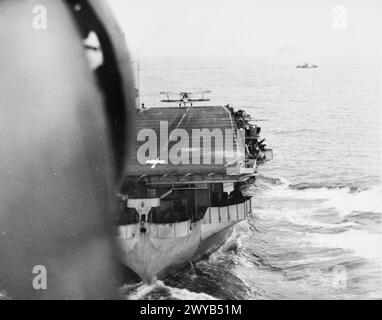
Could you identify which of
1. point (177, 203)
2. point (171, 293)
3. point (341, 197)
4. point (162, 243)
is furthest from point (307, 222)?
point (171, 293)

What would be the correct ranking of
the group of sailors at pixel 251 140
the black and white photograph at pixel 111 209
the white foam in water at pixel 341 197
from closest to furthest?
1. the black and white photograph at pixel 111 209
2. the white foam in water at pixel 341 197
3. the group of sailors at pixel 251 140

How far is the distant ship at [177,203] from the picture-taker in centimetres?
2016

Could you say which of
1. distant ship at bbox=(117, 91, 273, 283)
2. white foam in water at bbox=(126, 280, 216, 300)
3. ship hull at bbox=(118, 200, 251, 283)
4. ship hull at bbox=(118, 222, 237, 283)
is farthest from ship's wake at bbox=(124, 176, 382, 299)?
distant ship at bbox=(117, 91, 273, 283)

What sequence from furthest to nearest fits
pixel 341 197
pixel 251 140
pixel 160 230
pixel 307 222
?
1. pixel 251 140
2. pixel 341 197
3. pixel 307 222
4. pixel 160 230

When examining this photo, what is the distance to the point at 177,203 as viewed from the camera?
22750 mm

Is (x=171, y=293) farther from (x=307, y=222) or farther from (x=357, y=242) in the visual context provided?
(x=307, y=222)

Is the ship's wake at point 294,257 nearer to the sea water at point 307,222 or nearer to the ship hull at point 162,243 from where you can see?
the sea water at point 307,222

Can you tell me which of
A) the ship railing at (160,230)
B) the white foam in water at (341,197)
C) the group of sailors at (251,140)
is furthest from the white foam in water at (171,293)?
the white foam in water at (341,197)

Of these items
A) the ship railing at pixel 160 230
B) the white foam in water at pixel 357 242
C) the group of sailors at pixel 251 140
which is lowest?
the white foam in water at pixel 357 242

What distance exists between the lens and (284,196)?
33.2 metres

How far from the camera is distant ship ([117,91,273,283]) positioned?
20.2 m

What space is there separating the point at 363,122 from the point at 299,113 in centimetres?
870

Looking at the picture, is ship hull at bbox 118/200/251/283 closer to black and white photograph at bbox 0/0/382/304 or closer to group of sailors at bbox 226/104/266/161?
black and white photograph at bbox 0/0/382/304

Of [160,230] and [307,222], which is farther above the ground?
[160,230]
